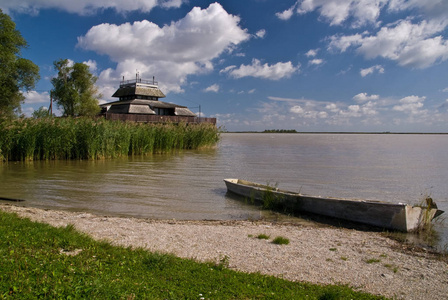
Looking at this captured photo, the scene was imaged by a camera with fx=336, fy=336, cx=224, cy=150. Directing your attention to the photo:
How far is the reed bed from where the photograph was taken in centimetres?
2533

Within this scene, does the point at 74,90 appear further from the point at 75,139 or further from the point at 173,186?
the point at 173,186

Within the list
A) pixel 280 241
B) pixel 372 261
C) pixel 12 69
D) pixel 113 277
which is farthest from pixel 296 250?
pixel 12 69

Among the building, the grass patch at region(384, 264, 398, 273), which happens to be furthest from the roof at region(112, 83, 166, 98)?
the grass patch at region(384, 264, 398, 273)


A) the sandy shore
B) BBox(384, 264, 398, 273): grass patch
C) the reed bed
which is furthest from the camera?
the reed bed

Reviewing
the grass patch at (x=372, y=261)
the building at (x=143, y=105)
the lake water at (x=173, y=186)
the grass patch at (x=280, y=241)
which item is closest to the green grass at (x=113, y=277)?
the grass patch at (x=372, y=261)

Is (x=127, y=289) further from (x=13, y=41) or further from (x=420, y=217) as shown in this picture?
(x=13, y=41)

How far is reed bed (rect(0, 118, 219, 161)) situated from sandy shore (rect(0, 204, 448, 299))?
1646cm

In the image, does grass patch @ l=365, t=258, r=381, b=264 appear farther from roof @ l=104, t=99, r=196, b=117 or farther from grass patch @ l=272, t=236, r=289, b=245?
roof @ l=104, t=99, r=196, b=117

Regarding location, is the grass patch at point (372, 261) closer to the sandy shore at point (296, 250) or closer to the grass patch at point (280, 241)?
the sandy shore at point (296, 250)

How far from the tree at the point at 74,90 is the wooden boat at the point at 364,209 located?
54.6m

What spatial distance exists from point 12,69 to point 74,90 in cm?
2150

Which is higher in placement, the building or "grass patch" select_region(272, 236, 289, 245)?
the building

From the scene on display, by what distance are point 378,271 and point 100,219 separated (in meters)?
8.24

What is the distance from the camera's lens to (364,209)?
11664mm
